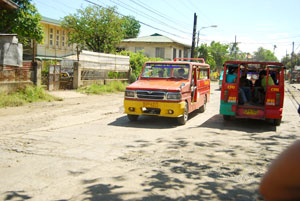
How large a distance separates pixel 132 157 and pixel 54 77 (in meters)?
12.7

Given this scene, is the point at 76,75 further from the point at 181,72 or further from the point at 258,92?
the point at 258,92

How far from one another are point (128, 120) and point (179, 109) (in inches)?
80.0

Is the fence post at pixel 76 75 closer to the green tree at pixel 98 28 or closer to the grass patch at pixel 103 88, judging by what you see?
the grass patch at pixel 103 88

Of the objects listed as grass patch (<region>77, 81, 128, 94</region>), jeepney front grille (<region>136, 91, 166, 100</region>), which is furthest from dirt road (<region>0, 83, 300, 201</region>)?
grass patch (<region>77, 81, 128, 94</region>)

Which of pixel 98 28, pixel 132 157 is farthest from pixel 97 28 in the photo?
pixel 132 157

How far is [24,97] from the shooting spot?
1439 cm

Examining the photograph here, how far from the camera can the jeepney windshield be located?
439 inches

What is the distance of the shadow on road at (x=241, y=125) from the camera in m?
10.1

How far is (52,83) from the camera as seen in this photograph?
1759 cm

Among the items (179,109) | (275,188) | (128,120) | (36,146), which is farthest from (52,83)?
(275,188)

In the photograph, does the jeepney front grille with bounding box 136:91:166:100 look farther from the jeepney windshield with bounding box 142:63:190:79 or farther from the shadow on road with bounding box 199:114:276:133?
the shadow on road with bounding box 199:114:276:133

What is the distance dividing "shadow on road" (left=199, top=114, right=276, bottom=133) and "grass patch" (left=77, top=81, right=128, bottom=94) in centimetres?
962

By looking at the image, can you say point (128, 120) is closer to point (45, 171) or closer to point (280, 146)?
point (280, 146)

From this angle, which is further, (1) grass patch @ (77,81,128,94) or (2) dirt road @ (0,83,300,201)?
(1) grass patch @ (77,81,128,94)
